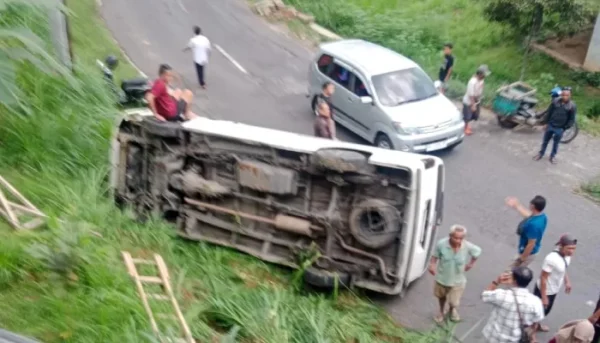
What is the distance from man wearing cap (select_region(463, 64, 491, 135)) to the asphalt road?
0.48 metres

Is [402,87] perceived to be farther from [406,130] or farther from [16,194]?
[16,194]

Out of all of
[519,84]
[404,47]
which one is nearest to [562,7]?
[519,84]

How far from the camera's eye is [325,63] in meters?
13.3

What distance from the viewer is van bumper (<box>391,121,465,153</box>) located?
11.6 metres

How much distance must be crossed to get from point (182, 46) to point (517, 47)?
28.9ft

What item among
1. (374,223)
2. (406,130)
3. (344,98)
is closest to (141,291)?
(374,223)

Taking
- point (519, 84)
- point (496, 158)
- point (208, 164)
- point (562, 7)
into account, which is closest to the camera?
point (208, 164)

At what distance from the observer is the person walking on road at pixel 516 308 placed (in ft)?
21.3

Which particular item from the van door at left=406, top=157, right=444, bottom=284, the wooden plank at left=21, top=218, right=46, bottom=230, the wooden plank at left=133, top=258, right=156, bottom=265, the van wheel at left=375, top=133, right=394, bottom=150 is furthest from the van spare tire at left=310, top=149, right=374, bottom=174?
the van wheel at left=375, top=133, right=394, bottom=150

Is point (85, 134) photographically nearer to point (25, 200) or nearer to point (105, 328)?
point (25, 200)

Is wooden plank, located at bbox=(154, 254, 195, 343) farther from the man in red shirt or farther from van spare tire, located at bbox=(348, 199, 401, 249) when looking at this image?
the man in red shirt

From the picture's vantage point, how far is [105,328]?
601 centimetres

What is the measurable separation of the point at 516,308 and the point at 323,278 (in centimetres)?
218

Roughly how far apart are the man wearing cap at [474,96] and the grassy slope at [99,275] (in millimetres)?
6314
